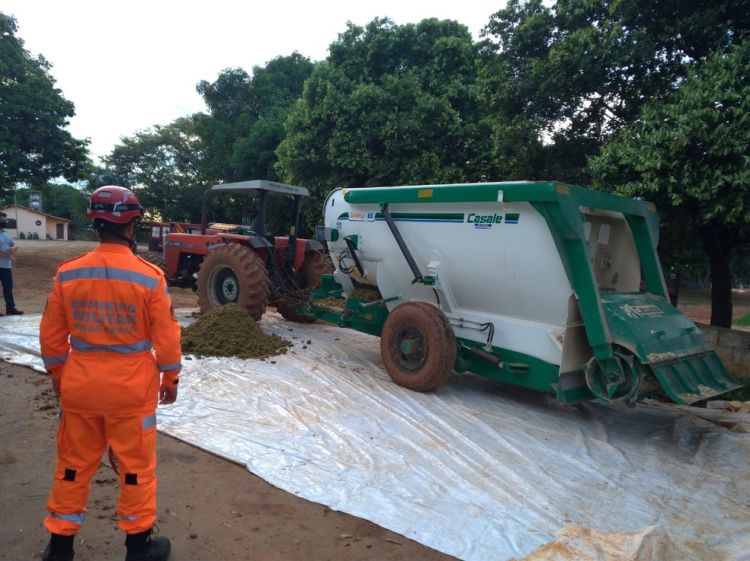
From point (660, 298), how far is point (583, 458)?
1982 millimetres

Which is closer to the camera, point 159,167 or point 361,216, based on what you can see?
point 361,216

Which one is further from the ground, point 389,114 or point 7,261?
point 389,114

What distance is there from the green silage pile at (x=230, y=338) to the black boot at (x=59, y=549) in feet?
12.1

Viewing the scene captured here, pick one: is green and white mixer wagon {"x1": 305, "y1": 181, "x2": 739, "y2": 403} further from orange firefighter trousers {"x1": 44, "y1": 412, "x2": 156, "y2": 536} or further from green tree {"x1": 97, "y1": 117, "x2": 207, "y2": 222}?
green tree {"x1": 97, "y1": 117, "x2": 207, "y2": 222}

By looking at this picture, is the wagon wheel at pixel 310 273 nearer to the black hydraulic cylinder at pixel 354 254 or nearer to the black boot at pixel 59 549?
the black hydraulic cylinder at pixel 354 254

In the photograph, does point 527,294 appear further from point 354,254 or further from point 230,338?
point 230,338

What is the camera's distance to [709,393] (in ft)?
15.0

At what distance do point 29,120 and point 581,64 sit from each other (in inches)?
507

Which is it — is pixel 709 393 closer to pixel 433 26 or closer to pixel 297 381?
pixel 297 381

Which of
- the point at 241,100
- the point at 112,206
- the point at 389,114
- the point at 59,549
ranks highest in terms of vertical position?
the point at 241,100

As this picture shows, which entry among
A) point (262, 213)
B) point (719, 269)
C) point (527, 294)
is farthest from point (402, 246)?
point (719, 269)

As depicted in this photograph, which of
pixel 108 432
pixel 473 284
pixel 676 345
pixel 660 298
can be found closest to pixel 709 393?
pixel 676 345

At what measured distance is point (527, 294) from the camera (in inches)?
197

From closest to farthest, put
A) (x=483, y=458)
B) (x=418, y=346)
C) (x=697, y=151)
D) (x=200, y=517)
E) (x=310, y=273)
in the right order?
(x=200, y=517)
(x=483, y=458)
(x=418, y=346)
(x=697, y=151)
(x=310, y=273)
